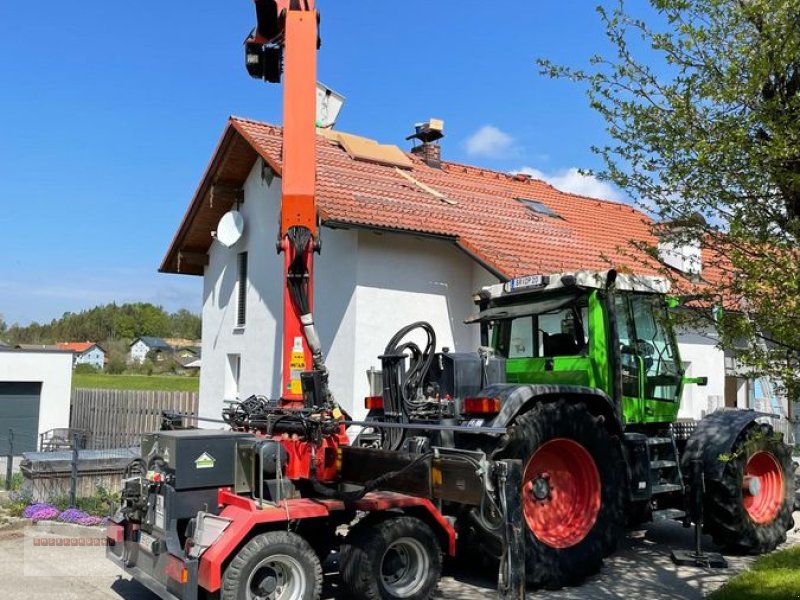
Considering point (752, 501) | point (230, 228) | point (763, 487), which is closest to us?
point (752, 501)

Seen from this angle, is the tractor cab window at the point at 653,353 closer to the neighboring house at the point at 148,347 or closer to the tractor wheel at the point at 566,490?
the tractor wheel at the point at 566,490

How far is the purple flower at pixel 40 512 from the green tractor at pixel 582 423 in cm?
429

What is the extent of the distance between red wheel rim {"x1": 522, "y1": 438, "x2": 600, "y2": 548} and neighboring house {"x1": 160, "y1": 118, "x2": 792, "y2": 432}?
387cm

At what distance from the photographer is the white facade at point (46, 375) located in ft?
61.8

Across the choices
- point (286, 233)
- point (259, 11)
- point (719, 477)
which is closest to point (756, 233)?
point (719, 477)

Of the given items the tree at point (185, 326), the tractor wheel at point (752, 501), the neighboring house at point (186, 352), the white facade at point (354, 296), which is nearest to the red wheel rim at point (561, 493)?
the tractor wheel at point (752, 501)

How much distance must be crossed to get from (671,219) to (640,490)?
10.7 feet

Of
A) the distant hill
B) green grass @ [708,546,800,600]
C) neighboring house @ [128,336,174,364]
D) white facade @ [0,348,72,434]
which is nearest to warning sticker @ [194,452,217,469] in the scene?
green grass @ [708,546,800,600]

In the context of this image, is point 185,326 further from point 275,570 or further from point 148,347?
point 275,570

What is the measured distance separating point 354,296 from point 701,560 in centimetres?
660

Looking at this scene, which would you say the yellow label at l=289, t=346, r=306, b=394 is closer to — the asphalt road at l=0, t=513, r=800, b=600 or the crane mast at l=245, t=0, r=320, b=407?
the crane mast at l=245, t=0, r=320, b=407

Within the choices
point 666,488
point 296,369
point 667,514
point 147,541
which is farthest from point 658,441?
point 147,541

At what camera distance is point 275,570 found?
5.64 m

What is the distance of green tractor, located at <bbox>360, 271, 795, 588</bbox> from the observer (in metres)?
6.73
